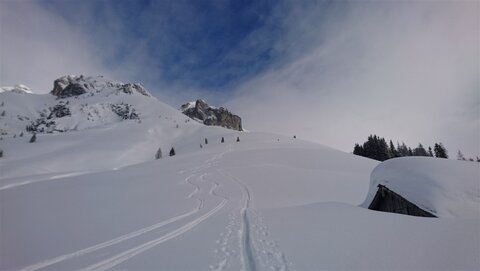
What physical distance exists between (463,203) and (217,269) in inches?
324

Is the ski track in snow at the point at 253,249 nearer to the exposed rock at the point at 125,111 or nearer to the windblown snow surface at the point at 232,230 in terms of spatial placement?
the windblown snow surface at the point at 232,230

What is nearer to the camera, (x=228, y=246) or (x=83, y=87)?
(x=228, y=246)

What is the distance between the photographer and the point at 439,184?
7.62 m

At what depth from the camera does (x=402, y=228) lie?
559cm

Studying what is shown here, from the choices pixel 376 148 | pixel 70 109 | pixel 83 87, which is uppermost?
pixel 83 87

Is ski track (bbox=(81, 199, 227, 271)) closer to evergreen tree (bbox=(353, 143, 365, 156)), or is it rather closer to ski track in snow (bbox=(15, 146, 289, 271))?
ski track in snow (bbox=(15, 146, 289, 271))

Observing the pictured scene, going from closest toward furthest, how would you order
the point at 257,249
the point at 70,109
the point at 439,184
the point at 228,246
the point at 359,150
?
the point at 257,249 < the point at 228,246 < the point at 439,184 < the point at 359,150 < the point at 70,109

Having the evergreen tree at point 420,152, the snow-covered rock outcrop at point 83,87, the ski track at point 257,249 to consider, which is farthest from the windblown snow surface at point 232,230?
the snow-covered rock outcrop at point 83,87

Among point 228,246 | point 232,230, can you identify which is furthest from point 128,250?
point 232,230

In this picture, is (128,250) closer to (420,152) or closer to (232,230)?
(232,230)

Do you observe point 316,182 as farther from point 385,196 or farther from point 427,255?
point 427,255

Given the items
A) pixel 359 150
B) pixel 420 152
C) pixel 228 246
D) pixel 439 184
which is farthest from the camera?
pixel 420 152

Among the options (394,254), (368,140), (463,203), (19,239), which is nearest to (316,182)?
(463,203)

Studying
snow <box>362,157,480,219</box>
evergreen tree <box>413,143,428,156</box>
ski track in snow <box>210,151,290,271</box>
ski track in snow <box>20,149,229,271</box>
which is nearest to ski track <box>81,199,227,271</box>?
ski track in snow <box>20,149,229,271</box>
